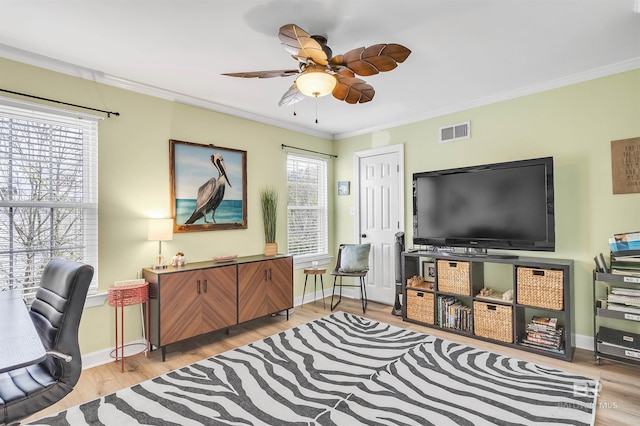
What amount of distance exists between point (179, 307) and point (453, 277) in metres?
2.84

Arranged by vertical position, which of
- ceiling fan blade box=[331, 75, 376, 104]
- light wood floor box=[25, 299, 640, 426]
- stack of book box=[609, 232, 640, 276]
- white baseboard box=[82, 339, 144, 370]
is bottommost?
light wood floor box=[25, 299, 640, 426]

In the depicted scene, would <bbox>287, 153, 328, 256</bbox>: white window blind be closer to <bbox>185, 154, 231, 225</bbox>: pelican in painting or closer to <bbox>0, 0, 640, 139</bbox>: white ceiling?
<bbox>185, 154, 231, 225</bbox>: pelican in painting

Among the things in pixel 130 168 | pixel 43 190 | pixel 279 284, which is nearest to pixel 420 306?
pixel 279 284

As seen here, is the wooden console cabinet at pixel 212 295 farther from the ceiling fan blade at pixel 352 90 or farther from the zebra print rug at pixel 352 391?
the ceiling fan blade at pixel 352 90

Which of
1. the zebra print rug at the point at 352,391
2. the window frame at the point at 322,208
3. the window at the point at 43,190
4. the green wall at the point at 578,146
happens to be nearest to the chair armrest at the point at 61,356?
the zebra print rug at the point at 352,391

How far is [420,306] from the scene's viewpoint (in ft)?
12.5

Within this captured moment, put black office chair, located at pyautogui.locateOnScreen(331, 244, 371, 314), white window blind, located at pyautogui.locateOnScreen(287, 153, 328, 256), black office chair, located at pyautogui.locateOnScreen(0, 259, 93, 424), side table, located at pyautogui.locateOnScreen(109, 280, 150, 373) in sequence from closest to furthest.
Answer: black office chair, located at pyautogui.locateOnScreen(0, 259, 93, 424) → side table, located at pyautogui.locateOnScreen(109, 280, 150, 373) → black office chair, located at pyautogui.locateOnScreen(331, 244, 371, 314) → white window blind, located at pyautogui.locateOnScreen(287, 153, 328, 256)

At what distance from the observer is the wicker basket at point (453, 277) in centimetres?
346

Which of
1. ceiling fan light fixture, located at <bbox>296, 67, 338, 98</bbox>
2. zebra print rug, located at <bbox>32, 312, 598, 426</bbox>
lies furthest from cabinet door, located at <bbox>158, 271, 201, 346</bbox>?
ceiling fan light fixture, located at <bbox>296, 67, 338, 98</bbox>

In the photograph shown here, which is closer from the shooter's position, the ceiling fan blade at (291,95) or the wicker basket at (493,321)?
the ceiling fan blade at (291,95)

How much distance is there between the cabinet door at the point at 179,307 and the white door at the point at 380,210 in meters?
2.62

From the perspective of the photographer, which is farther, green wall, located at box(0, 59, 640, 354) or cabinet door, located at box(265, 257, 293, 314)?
cabinet door, located at box(265, 257, 293, 314)

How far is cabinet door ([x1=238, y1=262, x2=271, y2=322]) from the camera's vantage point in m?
3.52

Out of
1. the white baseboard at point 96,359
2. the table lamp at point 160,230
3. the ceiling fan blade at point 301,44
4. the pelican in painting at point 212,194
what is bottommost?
the white baseboard at point 96,359
